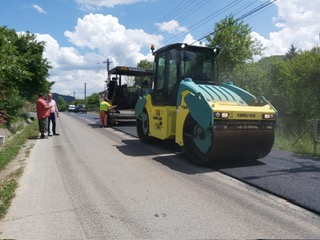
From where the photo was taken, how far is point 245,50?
24.3 metres

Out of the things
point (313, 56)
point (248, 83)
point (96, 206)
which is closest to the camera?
point (96, 206)

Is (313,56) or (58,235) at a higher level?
(313,56)

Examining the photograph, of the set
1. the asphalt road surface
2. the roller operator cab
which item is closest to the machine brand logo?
the roller operator cab

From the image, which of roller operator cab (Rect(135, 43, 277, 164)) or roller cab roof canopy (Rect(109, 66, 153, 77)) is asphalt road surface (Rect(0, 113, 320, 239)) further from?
roller cab roof canopy (Rect(109, 66, 153, 77))

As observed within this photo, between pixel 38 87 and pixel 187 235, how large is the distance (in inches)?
874

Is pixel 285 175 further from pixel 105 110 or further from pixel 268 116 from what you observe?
pixel 105 110

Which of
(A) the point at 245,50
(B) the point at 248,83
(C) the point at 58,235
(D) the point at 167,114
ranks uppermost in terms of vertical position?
(A) the point at 245,50

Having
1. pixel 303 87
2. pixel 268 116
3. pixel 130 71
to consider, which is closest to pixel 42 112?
pixel 130 71

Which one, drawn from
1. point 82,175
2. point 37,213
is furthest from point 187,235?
point 82,175

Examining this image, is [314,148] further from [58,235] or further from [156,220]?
[58,235]

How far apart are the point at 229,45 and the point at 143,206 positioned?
790 inches

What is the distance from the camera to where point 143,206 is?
5.15m

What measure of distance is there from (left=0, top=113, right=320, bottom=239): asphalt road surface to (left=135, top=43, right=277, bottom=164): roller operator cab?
26.0 inches

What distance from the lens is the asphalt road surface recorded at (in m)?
4.25
